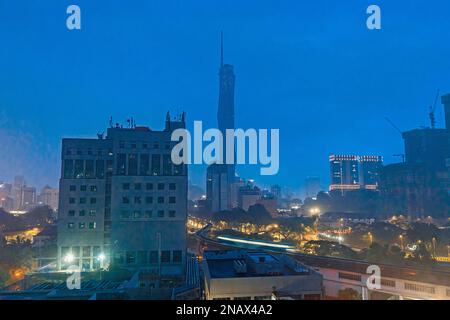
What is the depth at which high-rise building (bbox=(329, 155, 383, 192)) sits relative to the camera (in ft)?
358

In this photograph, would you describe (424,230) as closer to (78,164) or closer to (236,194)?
(78,164)

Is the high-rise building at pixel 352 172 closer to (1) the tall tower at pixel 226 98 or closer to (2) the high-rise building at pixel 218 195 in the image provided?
(2) the high-rise building at pixel 218 195

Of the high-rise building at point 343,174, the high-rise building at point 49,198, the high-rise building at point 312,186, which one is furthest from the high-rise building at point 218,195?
the high-rise building at point 312,186

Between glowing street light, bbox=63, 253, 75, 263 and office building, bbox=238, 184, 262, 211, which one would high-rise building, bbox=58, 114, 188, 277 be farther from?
office building, bbox=238, 184, 262, 211

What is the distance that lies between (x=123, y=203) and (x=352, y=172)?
4044 inches

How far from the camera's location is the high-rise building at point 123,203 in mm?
22594

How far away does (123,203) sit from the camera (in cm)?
2325

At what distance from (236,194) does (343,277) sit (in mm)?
81751

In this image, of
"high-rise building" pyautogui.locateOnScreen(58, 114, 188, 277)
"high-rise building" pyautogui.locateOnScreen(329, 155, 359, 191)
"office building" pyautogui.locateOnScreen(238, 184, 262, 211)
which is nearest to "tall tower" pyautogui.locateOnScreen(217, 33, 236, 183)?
"high-rise building" pyautogui.locateOnScreen(329, 155, 359, 191)

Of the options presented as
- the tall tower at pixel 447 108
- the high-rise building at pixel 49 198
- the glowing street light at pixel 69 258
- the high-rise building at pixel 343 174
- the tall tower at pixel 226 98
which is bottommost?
the glowing street light at pixel 69 258

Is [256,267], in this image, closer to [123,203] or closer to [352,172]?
[123,203]

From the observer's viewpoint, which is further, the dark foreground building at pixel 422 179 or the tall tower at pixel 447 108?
the tall tower at pixel 447 108

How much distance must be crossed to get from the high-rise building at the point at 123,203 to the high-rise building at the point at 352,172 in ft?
311
